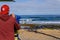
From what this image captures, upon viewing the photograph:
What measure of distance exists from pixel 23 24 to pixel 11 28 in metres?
24.5

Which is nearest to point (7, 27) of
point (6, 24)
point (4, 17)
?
point (6, 24)

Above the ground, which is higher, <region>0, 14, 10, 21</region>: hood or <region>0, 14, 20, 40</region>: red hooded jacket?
<region>0, 14, 10, 21</region>: hood

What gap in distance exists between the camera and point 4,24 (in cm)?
375

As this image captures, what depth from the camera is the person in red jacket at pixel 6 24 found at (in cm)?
370

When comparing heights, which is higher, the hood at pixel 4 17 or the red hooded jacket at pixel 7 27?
the hood at pixel 4 17

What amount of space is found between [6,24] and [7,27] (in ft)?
0.15

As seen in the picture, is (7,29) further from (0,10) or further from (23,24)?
→ (23,24)

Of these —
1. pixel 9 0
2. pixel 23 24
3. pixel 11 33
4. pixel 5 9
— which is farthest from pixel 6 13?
pixel 23 24

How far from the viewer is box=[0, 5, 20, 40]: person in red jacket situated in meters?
3.70

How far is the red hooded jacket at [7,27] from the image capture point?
370 cm

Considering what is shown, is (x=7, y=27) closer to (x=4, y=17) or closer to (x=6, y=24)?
(x=6, y=24)

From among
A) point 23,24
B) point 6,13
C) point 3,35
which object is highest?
point 6,13

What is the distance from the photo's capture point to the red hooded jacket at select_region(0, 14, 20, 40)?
370cm

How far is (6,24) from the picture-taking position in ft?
12.3
